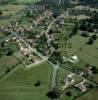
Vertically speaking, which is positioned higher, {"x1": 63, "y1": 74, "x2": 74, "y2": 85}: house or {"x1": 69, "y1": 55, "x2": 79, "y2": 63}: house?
{"x1": 69, "y1": 55, "x2": 79, "y2": 63}: house

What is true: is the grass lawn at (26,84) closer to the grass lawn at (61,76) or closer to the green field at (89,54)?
the grass lawn at (61,76)

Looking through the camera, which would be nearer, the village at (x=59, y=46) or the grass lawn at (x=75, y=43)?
the village at (x=59, y=46)

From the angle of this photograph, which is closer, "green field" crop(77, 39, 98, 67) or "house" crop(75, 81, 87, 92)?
"house" crop(75, 81, 87, 92)

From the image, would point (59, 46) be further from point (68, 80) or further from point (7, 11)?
point (7, 11)

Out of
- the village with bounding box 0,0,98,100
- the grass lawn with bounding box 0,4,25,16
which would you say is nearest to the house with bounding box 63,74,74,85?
the village with bounding box 0,0,98,100

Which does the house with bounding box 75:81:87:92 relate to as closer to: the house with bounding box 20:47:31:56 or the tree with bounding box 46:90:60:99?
the tree with bounding box 46:90:60:99

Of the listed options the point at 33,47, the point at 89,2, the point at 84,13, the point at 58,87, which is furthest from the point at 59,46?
the point at 89,2

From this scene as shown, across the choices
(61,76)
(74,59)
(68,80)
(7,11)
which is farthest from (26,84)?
(7,11)

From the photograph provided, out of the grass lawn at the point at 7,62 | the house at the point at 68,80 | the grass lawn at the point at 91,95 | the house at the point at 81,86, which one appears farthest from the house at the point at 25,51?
the grass lawn at the point at 91,95
